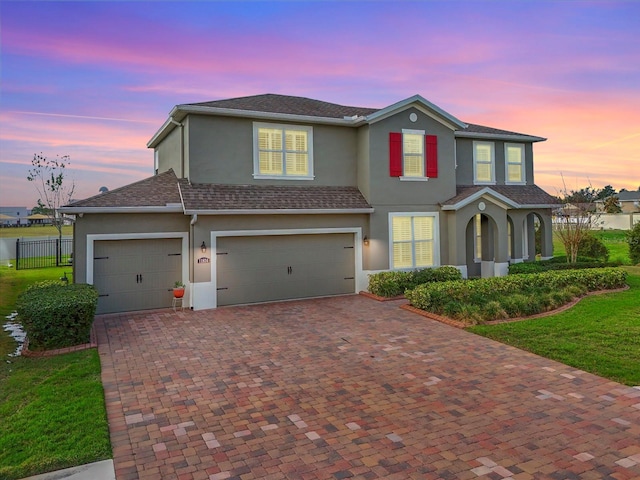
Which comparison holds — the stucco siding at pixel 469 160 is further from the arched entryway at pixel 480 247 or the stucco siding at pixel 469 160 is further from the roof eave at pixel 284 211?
the roof eave at pixel 284 211

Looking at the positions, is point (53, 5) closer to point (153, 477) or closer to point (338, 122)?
point (338, 122)

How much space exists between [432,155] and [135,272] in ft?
37.0

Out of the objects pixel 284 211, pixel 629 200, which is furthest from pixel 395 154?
pixel 629 200

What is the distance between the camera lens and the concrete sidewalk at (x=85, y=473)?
13.9 ft

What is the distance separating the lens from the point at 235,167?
13766 mm

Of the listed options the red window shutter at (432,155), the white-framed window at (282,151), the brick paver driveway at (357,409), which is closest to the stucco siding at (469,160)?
the red window shutter at (432,155)

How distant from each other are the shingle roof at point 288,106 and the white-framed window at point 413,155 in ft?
7.57

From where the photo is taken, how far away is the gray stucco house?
497 inches

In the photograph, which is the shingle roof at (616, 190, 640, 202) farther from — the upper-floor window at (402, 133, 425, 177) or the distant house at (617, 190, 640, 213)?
the upper-floor window at (402, 133, 425, 177)

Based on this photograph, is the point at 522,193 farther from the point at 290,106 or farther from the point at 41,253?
the point at 41,253

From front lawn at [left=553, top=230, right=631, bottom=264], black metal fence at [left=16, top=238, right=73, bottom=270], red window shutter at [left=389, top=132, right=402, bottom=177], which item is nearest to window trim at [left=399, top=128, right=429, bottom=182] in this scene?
red window shutter at [left=389, top=132, right=402, bottom=177]

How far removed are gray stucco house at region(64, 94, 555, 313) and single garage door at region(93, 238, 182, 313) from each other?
3 centimetres

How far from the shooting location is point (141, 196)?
1291cm

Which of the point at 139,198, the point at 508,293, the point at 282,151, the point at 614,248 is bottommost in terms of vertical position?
the point at 508,293
